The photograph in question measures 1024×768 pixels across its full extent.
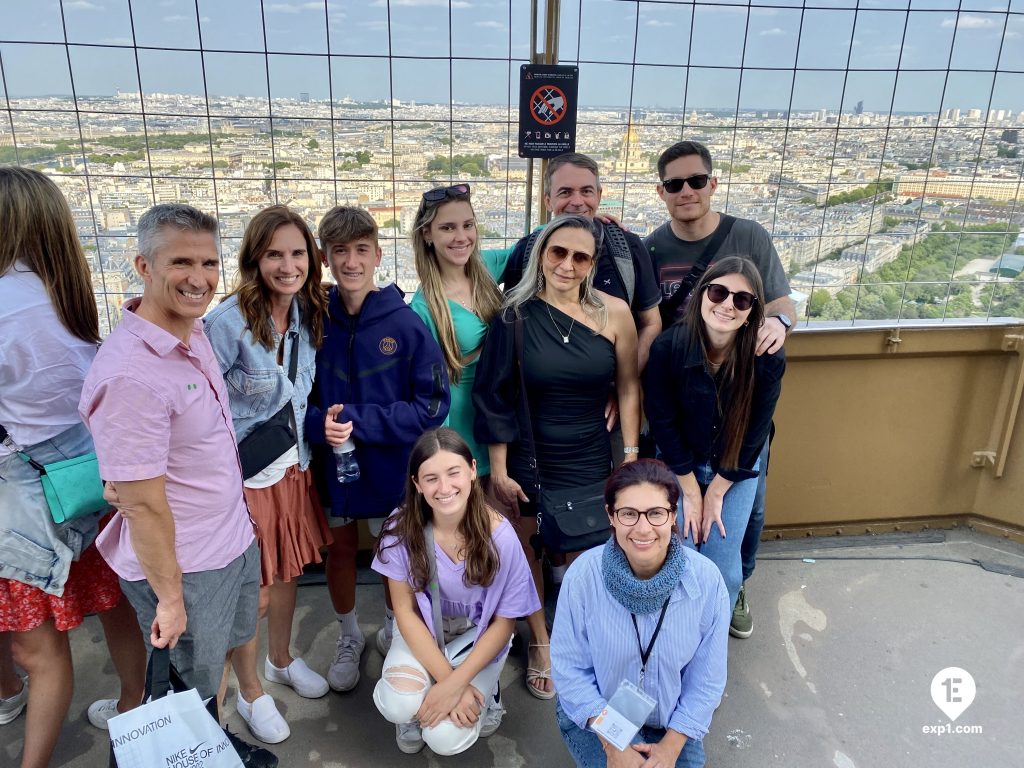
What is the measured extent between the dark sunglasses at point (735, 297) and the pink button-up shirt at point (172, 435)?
4.81 feet

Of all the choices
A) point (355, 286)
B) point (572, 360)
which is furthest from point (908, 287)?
point (355, 286)

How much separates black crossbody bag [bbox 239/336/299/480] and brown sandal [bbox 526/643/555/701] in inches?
47.3

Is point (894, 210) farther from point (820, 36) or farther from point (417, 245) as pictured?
point (417, 245)

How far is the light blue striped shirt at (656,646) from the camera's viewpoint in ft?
6.11

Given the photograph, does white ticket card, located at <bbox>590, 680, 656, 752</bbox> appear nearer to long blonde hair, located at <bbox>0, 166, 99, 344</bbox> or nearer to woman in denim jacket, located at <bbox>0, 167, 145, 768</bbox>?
woman in denim jacket, located at <bbox>0, 167, 145, 768</bbox>

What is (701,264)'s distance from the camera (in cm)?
258

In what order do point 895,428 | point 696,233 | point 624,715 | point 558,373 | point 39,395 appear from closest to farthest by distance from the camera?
point 39,395, point 624,715, point 558,373, point 696,233, point 895,428

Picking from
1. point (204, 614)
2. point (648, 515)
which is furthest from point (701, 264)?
point (204, 614)

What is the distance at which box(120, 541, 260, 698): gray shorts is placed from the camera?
5.78 ft

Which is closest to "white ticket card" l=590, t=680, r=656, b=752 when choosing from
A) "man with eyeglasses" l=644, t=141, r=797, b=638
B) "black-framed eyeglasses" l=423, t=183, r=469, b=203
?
"man with eyeglasses" l=644, t=141, r=797, b=638

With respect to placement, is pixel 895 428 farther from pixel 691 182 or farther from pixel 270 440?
pixel 270 440

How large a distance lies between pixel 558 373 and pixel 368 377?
625 mm

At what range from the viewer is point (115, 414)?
4.86 feet

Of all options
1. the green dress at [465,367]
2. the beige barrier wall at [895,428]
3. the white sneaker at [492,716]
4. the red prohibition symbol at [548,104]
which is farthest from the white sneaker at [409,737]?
the red prohibition symbol at [548,104]
